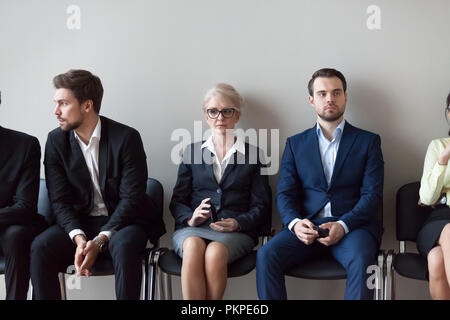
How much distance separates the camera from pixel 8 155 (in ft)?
9.95

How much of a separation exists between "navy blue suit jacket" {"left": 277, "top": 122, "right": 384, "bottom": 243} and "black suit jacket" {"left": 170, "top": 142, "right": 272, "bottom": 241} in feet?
0.44

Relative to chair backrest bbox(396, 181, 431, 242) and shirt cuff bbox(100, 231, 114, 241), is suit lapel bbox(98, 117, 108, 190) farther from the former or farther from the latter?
chair backrest bbox(396, 181, 431, 242)

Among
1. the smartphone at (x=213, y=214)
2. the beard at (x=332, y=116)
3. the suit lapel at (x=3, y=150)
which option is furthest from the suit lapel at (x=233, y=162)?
the suit lapel at (x=3, y=150)

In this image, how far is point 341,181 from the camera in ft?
9.87

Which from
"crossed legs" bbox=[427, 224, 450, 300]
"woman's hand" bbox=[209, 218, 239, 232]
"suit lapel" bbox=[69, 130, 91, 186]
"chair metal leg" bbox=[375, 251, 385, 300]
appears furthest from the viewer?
"suit lapel" bbox=[69, 130, 91, 186]

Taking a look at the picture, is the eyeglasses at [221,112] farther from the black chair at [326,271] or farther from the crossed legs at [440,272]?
the crossed legs at [440,272]

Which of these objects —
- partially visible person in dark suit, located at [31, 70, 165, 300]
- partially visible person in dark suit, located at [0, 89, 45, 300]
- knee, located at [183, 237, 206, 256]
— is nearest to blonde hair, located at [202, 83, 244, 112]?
partially visible person in dark suit, located at [31, 70, 165, 300]

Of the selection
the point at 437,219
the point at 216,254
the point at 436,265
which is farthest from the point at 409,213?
the point at 216,254

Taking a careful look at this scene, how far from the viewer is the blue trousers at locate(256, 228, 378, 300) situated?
103 inches

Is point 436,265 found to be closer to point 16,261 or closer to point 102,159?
point 102,159

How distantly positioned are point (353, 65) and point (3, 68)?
232cm

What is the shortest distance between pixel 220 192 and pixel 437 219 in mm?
1203
